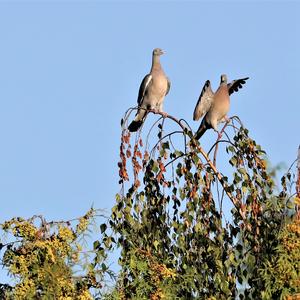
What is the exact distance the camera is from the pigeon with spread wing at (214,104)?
8.76m

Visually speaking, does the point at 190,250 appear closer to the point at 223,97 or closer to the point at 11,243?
the point at 11,243

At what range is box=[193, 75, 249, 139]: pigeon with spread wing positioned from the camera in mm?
8758

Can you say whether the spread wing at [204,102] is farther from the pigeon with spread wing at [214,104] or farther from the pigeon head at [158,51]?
the pigeon head at [158,51]

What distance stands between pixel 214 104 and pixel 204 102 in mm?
551

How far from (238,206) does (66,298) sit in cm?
167

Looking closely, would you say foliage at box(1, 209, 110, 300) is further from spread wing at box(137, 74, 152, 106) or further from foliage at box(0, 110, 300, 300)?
spread wing at box(137, 74, 152, 106)

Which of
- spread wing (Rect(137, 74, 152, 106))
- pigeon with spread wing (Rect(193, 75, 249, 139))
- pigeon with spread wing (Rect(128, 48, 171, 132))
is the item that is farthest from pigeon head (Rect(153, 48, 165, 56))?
pigeon with spread wing (Rect(193, 75, 249, 139))

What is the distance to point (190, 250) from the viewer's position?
6949mm

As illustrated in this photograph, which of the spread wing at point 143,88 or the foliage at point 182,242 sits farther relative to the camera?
the spread wing at point 143,88

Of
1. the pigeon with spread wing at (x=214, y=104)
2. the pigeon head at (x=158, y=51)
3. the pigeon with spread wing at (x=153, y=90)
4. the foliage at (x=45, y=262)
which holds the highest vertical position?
the pigeon head at (x=158, y=51)

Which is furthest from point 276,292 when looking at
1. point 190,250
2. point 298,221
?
point 190,250

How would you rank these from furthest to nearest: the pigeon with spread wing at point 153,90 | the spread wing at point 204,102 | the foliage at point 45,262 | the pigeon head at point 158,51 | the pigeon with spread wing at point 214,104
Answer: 1. the pigeon head at point 158,51
2. the pigeon with spread wing at point 153,90
3. the spread wing at point 204,102
4. the pigeon with spread wing at point 214,104
5. the foliage at point 45,262

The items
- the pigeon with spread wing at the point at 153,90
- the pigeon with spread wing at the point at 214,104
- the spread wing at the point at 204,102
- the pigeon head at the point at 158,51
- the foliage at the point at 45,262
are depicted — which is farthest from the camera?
the pigeon head at the point at 158,51

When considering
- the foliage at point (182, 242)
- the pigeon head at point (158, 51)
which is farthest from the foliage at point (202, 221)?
the pigeon head at point (158, 51)
